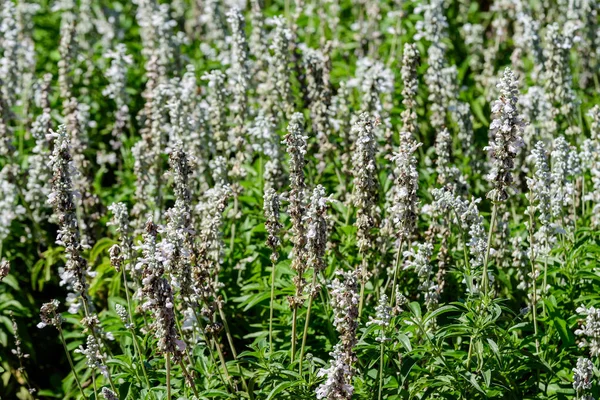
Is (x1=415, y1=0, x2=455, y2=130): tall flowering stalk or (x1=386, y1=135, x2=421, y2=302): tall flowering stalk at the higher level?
(x1=415, y1=0, x2=455, y2=130): tall flowering stalk

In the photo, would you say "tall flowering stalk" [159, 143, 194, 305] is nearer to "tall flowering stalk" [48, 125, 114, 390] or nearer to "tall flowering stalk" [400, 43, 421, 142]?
"tall flowering stalk" [48, 125, 114, 390]

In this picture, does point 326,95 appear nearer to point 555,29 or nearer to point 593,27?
point 555,29

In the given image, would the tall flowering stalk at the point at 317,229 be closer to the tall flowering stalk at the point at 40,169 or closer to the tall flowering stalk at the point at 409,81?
the tall flowering stalk at the point at 409,81

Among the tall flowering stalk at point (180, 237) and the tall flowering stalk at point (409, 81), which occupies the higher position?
the tall flowering stalk at point (409, 81)

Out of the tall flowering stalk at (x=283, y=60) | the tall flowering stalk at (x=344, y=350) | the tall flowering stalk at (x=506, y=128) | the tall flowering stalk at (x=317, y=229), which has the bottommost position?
the tall flowering stalk at (x=344, y=350)

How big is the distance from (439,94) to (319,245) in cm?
401

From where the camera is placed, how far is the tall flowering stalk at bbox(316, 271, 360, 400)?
203 inches

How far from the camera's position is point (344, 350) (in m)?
5.50

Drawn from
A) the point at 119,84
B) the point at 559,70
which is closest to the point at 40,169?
the point at 119,84

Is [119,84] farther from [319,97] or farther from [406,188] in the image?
[406,188]

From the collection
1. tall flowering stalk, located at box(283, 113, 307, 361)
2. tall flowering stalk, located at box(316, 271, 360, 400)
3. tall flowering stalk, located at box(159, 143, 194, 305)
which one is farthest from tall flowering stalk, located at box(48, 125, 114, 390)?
tall flowering stalk, located at box(316, 271, 360, 400)

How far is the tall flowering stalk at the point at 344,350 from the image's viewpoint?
5156 mm

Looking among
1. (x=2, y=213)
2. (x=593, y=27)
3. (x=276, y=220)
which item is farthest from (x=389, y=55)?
(x=276, y=220)

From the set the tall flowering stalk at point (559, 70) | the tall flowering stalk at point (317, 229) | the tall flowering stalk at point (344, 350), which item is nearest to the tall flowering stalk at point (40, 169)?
the tall flowering stalk at point (317, 229)
